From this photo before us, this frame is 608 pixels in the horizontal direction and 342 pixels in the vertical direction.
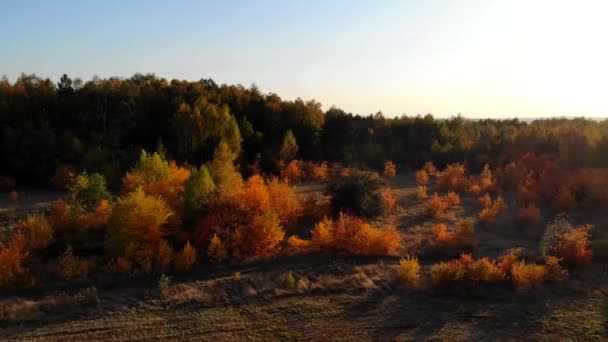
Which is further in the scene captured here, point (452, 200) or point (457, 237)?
point (452, 200)

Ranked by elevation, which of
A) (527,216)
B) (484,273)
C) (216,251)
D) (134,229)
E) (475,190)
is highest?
(134,229)

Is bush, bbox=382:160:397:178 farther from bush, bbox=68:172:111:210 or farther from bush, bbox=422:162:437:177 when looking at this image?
bush, bbox=68:172:111:210

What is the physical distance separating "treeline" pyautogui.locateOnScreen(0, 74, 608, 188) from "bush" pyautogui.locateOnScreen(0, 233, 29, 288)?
1748 centimetres

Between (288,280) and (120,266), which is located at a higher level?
(120,266)

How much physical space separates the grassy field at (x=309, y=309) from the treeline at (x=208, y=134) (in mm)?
21962

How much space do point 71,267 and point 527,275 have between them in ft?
74.3

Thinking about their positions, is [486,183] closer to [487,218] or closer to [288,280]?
[487,218]

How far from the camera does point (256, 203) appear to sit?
2808 centimetres

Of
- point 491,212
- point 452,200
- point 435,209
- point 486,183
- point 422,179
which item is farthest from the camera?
point 422,179

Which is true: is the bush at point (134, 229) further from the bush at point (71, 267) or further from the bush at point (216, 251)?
the bush at point (216, 251)

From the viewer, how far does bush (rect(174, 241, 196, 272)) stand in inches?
963

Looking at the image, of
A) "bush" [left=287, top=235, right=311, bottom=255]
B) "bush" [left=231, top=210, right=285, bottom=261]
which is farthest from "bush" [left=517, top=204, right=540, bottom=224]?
"bush" [left=231, top=210, right=285, bottom=261]

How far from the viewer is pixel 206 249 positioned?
26.8 metres

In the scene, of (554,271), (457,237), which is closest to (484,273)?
(554,271)
